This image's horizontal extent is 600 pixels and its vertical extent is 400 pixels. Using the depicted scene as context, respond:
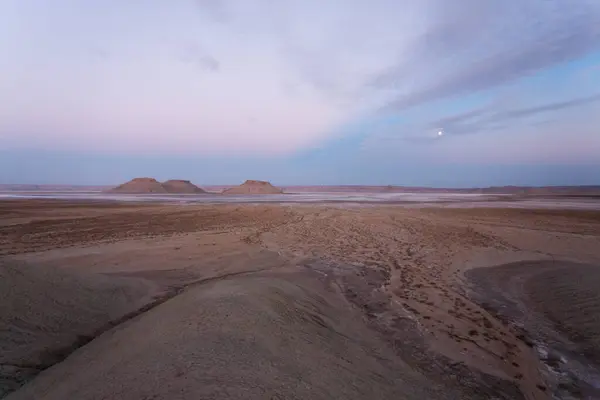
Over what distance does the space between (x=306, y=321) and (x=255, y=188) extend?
100562 millimetres

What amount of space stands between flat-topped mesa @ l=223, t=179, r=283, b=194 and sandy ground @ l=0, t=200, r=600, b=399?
8867cm

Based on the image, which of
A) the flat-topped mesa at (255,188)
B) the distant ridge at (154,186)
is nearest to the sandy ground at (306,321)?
the distant ridge at (154,186)

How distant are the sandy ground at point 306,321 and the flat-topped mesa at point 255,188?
88.7 metres

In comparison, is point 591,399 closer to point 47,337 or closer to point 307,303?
point 307,303

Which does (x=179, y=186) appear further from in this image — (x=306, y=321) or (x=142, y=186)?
(x=306, y=321)

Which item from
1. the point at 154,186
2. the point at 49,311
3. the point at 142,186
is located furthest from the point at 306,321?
the point at 142,186

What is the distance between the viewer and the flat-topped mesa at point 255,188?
332 ft

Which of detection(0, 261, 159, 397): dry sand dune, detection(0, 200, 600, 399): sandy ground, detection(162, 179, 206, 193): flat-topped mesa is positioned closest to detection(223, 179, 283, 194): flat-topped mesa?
detection(162, 179, 206, 193): flat-topped mesa

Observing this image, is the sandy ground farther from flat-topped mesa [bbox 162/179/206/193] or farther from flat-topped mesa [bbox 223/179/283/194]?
flat-topped mesa [bbox 223/179/283/194]

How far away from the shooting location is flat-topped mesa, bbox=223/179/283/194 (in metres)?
101

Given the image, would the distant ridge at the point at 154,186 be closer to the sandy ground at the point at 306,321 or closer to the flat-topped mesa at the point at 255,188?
the flat-topped mesa at the point at 255,188

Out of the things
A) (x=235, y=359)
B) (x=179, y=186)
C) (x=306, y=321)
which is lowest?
(x=306, y=321)

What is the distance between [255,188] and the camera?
10475cm

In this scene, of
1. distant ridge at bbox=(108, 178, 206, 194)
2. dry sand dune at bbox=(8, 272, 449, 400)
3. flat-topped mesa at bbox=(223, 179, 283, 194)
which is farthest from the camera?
flat-topped mesa at bbox=(223, 179, 283, 194)
